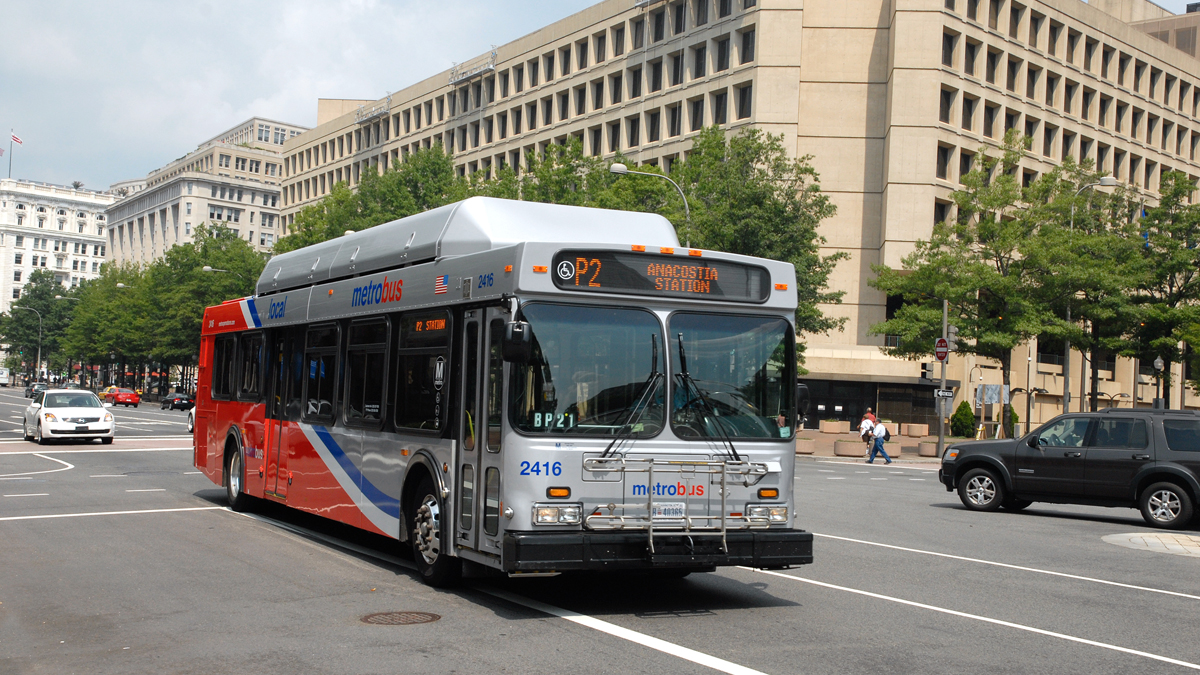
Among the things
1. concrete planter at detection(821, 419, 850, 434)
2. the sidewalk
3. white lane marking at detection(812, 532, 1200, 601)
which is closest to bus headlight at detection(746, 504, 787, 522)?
white lane marking at detection(812, 532, 1200, 601)

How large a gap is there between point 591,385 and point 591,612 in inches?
69.6

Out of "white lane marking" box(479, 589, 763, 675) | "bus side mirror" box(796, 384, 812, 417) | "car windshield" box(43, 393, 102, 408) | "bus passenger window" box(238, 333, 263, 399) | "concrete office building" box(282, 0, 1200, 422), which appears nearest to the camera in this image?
"white lane marking" box(479, 589, 763, 675)

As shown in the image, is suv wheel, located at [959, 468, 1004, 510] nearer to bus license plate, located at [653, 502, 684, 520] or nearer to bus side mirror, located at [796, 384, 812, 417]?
bus side mirror, located at [796, 384, 812, 417]

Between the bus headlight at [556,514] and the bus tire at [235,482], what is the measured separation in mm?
7961

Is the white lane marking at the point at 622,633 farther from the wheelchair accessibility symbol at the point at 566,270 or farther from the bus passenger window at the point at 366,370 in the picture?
the wheelchair accessibility symbol at the point at 566,270

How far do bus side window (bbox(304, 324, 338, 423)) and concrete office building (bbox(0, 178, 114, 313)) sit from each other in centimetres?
17221

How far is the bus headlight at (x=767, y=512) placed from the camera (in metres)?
8.64

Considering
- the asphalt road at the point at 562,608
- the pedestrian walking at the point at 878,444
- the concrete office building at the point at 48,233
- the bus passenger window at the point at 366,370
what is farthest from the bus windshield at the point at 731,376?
the concrete office building at the point at 48,233

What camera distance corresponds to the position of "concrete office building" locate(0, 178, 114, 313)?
563 ft

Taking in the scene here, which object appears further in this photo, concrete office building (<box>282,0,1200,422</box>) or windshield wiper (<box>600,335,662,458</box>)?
concrete office building (<box>282,0,1200,422</box>)

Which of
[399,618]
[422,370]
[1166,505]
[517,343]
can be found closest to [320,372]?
[422,370]

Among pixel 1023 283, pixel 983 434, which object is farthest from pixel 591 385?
pixel 983 434

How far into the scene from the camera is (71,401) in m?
30.8


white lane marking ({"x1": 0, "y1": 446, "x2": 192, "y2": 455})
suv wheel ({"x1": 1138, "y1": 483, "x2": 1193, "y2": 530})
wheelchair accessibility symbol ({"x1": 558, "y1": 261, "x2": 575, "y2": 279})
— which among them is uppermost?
wheelchair accessibility symbol ({"x1": 558, "y1": 261, "x2": 575, "y2": 279})
